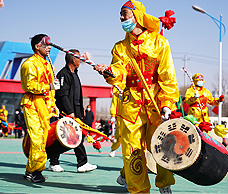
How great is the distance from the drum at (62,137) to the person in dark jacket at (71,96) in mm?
686

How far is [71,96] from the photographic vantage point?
6.43 meters

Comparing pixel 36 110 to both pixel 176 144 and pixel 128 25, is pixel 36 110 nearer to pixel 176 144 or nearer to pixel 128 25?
pixel 128 25

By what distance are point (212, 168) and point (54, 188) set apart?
2.19 metres

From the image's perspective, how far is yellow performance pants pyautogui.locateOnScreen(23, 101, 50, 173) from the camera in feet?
17.3

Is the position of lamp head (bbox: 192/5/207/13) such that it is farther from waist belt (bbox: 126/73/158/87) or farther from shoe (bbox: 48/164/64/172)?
waist belt (bbox: 126/73/158/87)

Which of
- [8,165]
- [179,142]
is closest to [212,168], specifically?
[179,142]

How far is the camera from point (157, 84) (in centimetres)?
421

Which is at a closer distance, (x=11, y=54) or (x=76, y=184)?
(x=76, y=184)

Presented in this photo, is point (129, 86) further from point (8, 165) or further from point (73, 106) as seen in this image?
point (8, 165)

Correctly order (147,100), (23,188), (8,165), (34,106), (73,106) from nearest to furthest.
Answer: (147,100), (23,188), (34,106), (73,106), (8,165)

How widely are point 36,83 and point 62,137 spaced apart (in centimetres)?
84

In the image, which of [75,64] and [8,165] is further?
[8,165]

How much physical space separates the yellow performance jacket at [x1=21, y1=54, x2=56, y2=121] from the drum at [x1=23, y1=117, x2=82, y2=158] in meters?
0.33

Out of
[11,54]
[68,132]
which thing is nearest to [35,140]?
[68,132]
